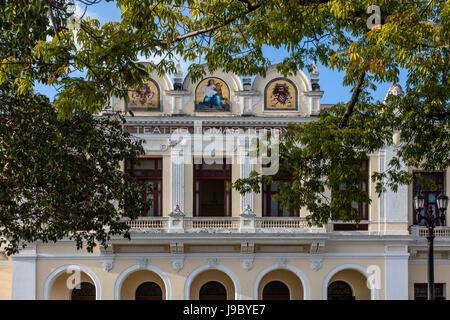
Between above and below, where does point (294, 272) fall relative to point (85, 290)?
above

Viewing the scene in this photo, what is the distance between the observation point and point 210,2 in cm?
946

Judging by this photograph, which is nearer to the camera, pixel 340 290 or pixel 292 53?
pixel 292 53

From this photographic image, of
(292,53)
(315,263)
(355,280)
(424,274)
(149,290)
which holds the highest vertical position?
(292,53)

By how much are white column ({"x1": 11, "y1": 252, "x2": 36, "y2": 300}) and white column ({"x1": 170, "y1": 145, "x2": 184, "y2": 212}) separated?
509 centimetres

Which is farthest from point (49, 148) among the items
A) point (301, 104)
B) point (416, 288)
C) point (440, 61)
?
point (416, 288)

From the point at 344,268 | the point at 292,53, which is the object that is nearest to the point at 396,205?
the point at 344,268

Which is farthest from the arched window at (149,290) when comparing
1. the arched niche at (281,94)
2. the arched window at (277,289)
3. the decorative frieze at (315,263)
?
the arched niche at (281,94)

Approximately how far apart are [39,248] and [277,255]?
313 inches

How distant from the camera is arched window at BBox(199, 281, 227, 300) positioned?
21641 millimetres

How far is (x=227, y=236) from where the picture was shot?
20.1 meters

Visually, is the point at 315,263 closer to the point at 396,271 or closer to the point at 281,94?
the point at 396,271

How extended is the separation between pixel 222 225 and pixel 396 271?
6069mm

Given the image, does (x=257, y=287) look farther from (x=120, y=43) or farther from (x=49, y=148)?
(x=120, y=43)

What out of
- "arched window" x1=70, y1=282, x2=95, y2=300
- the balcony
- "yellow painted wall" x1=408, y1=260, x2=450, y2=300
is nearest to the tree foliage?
the balcony
